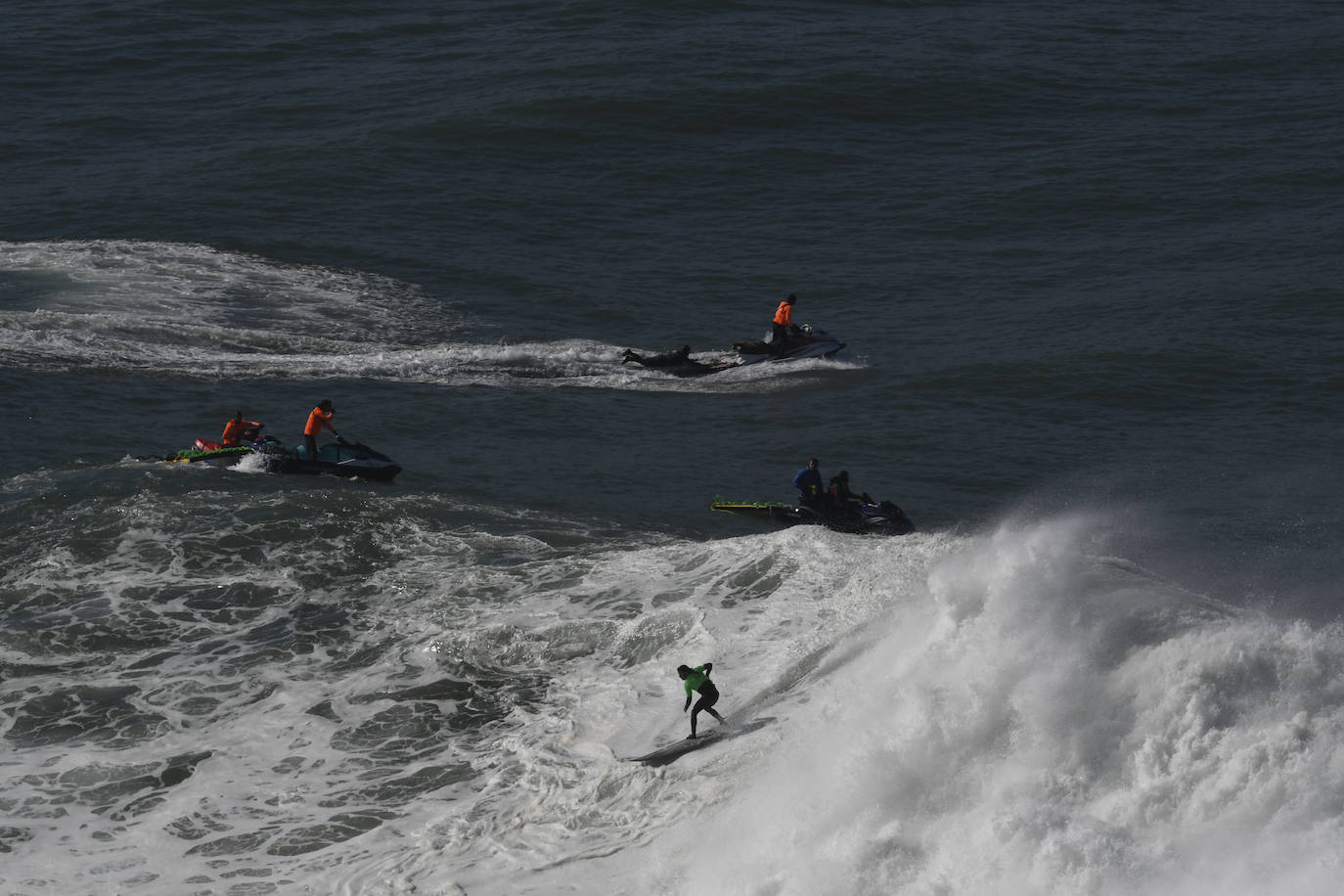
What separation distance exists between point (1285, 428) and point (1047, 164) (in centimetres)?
2049

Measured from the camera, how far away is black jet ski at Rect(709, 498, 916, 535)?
92.4 ft

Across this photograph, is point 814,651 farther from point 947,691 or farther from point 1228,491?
point 1228,491

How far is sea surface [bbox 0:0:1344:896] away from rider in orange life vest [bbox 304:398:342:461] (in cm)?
152

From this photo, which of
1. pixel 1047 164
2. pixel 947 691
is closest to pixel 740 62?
pixel 1047 164

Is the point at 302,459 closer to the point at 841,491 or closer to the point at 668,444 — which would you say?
the point at 668,444

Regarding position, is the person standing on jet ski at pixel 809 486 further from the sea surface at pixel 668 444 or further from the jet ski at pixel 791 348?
the jet ski at pixel 791 348

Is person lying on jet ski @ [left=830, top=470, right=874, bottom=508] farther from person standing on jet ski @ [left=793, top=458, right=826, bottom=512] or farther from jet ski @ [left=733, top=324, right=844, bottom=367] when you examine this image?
jet ski @ [left=733, top=324, right=844, bottom=367]

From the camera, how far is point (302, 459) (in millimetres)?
29859

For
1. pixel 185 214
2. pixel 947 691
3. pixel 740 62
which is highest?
pixel 740 62

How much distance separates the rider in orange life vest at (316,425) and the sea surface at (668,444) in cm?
152

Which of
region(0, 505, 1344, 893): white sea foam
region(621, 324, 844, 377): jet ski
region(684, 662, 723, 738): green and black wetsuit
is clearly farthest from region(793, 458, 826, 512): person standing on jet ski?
region(684, 662, 723, 738): green and black wetsuit

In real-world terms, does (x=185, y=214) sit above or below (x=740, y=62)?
below

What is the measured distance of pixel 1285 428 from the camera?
3459 cm

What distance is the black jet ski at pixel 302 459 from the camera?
97.1ft
